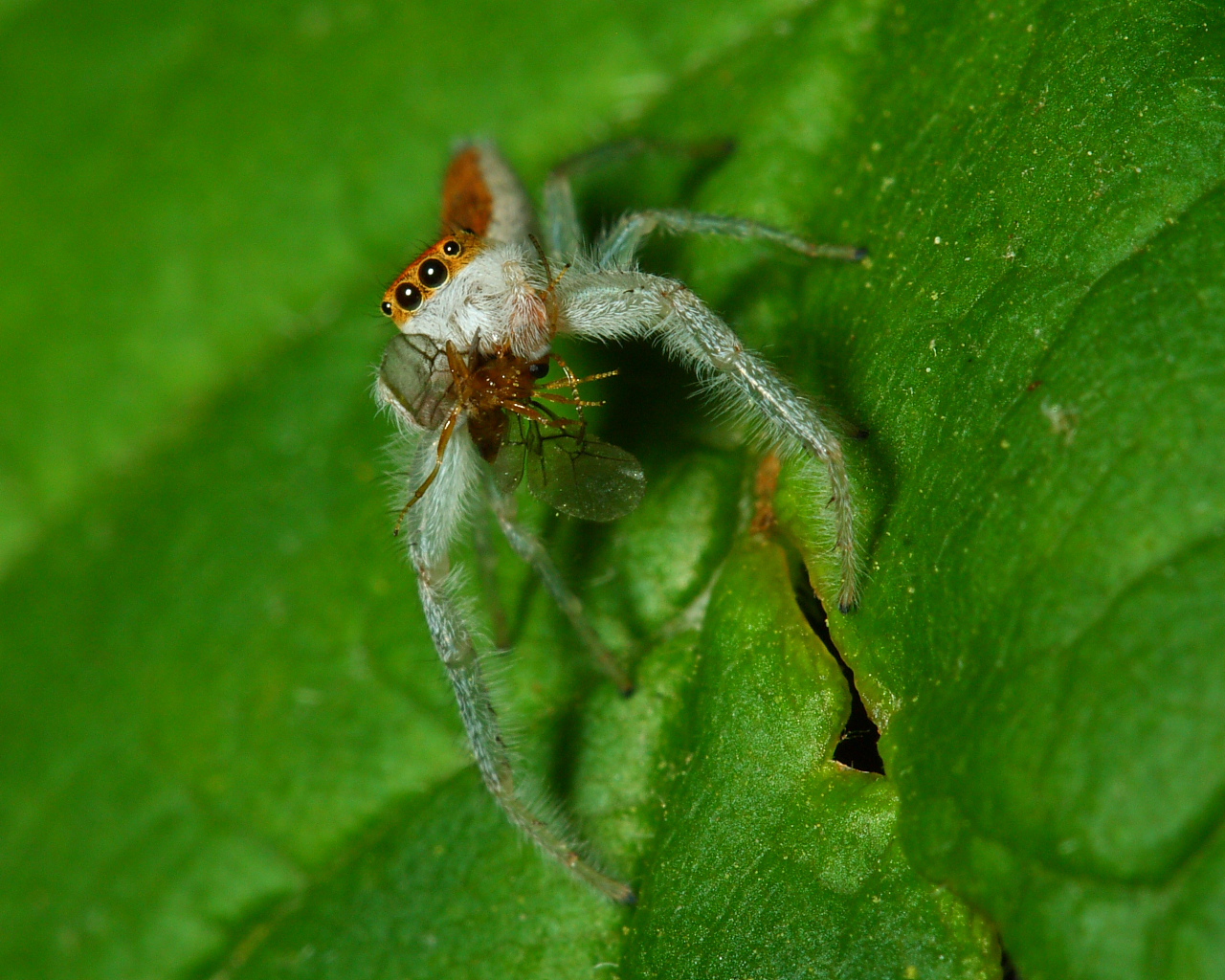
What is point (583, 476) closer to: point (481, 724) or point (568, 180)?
point (481, 724)

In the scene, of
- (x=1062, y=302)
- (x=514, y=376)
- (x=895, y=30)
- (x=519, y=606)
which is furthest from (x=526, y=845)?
(x=895, y=30)

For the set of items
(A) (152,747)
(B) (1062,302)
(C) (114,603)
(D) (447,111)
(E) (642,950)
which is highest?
(D) (447,111)

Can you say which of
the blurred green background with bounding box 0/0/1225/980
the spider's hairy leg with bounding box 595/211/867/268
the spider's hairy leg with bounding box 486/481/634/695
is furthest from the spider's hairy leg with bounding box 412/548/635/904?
the spider's hairy leg with bounding box 595/211/867/268

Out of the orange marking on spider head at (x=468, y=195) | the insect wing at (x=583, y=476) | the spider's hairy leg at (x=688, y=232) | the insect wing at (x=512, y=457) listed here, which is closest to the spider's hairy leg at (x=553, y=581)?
the insect wing at (x=512, y=457)

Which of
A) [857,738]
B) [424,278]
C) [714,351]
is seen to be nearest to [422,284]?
[424,278]

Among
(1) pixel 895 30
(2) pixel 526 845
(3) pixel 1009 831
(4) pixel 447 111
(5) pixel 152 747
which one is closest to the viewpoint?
(3) pixel 1009 831

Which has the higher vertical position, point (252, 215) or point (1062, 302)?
point (252, 215)

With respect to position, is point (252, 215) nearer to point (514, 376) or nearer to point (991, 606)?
point (514, 376)
